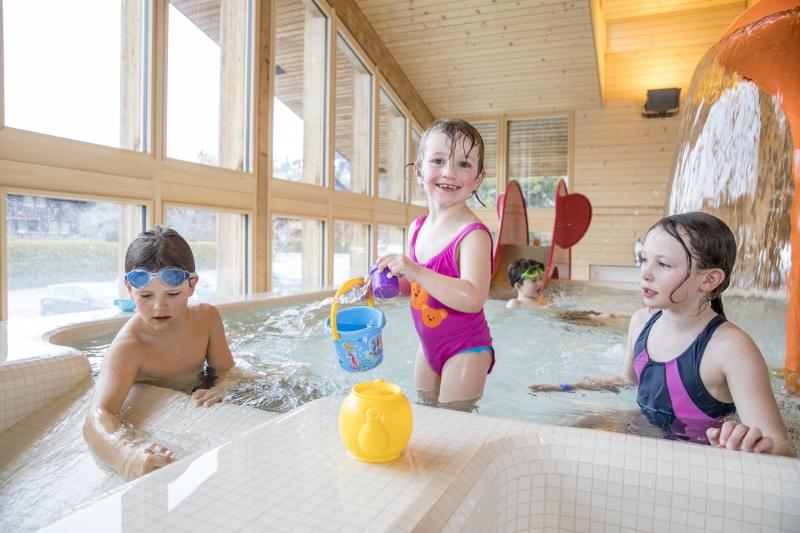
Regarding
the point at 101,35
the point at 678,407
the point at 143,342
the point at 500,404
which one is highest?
the point at 101,35

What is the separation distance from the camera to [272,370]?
7.77ft

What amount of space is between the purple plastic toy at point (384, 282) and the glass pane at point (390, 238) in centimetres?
689

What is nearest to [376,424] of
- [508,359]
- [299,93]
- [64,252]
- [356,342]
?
[356,342]

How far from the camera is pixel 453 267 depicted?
1.72 meters

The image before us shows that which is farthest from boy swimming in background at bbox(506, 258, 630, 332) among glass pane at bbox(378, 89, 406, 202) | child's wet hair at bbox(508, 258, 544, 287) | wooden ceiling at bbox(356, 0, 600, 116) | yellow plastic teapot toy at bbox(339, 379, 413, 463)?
wooden ceiling at bbox(356, 0, 600, 116)

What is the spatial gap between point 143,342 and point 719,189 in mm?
2850

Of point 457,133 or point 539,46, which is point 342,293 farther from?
point 539,46

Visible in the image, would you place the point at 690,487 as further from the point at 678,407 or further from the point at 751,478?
the point at 678,407

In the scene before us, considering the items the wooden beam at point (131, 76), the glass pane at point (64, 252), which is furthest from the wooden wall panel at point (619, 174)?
the glass pane at point (64, 252)

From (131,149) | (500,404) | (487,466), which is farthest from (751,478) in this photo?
(131,149)

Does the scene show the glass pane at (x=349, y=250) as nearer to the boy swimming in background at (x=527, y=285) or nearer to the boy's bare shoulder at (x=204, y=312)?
the boy swimming in background at (x=527, y=285)

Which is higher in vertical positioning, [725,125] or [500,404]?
[725,125]

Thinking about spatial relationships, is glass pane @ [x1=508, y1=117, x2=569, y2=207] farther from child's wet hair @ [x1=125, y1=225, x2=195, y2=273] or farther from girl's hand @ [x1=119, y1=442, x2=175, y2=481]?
girl's hand @ [x1=119, y1=442, x2=175, y2=481]

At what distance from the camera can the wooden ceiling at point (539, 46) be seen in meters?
7.31
